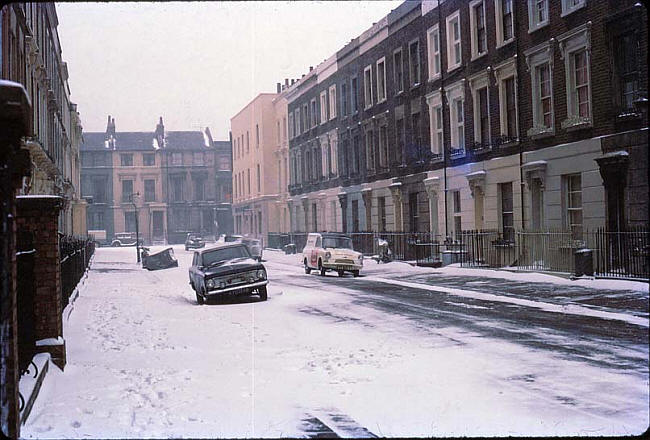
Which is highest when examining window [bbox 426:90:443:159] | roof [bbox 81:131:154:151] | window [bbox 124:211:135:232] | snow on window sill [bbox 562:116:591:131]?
window [bbox 426:90:443:159]

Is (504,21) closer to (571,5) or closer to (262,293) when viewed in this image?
(571,5)

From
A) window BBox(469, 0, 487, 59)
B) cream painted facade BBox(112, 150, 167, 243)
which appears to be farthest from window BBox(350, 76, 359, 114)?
cream painted facade BBox(112, 150, 167, 243)

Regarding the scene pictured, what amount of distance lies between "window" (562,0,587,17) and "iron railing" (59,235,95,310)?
37.9 feet

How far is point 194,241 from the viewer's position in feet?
38.6

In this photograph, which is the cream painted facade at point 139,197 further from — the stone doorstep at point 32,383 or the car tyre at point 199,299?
the stone doorstep at point 32,383

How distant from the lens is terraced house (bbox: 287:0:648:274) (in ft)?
43.9

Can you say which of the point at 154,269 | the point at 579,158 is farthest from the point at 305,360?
the point at 579,158

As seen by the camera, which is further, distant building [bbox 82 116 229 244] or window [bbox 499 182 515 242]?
window [bbox 499 182 515 242]

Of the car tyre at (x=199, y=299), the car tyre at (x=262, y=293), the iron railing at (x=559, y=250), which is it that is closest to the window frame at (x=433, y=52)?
the iron railing at (x=559, y=250)

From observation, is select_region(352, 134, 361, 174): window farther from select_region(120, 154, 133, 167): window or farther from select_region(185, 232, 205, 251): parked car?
select_region(120, 154, 133, 167): window

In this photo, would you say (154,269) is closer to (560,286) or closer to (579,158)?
(560,286)

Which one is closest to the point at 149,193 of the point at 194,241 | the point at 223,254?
the point at 194,241

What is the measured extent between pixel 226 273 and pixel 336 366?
5.01 meters

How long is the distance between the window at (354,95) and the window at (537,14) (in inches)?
281
